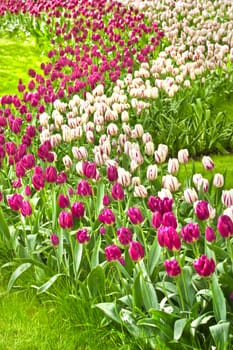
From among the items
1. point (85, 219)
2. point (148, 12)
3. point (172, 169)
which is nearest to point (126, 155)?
point (85, 219)

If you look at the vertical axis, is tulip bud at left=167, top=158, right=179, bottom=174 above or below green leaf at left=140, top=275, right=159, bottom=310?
above

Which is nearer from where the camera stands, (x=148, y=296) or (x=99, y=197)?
(x=148, y=296)

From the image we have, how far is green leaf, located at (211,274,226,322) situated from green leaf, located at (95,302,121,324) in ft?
2.07

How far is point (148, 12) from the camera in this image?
41.7 ft

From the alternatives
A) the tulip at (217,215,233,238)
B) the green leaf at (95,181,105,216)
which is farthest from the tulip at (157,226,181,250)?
the green leaf at (95,181,105,216)

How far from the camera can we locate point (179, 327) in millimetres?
3330

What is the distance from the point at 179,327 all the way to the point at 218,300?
0.24 metres

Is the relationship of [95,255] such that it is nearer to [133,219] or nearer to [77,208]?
[77,208]

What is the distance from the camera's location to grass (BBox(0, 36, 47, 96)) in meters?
11.3

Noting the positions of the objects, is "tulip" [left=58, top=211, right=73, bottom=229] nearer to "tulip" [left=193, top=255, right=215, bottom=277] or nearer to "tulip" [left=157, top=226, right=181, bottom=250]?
"tulip" [left=157, top=226, right=181, bottom=250]

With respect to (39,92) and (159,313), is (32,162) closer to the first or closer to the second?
(159,313)

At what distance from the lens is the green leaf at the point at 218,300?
3295 millimetres

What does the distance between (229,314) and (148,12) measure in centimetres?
1008

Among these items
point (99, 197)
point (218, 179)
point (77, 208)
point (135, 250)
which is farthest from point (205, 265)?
point (99, 197)
